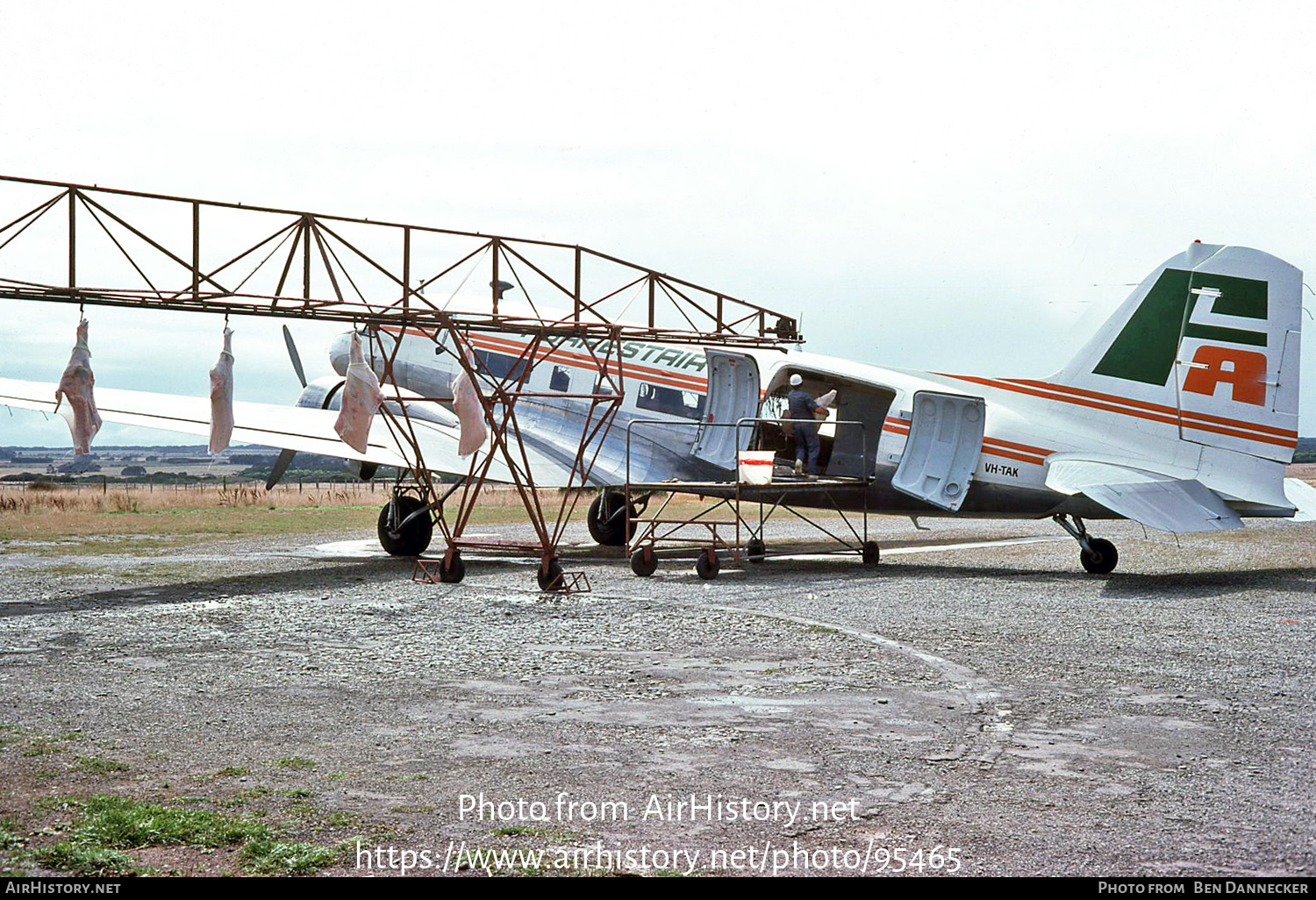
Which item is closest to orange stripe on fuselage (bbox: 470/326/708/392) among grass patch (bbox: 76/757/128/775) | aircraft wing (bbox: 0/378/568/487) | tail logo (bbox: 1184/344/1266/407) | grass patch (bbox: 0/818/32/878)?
aircraft wing (bbox: 0/378/568/487)

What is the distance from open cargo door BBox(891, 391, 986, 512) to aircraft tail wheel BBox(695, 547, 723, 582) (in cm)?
352

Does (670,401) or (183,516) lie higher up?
(670,401)

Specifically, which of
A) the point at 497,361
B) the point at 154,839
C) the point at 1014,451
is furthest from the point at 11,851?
the point at 497,361

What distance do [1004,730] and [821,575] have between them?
9.96 m

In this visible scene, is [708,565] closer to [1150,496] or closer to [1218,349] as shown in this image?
[1150,496]

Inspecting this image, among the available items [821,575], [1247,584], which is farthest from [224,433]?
[1247,584]

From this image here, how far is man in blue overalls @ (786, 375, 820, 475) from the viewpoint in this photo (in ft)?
63.5

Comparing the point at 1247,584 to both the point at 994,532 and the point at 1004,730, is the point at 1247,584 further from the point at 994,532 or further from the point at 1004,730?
the point at 994,532

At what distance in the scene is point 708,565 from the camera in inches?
661

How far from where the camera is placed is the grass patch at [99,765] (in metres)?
6.39

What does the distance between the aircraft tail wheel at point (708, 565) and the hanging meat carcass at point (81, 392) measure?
7.70 metres

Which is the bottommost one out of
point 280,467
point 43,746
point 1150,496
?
point 43,746

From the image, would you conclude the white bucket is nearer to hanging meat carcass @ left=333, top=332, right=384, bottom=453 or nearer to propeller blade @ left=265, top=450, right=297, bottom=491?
hanging meat carcass @ left=333, top=332, right=384, bottom=453

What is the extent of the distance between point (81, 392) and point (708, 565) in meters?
8.04
